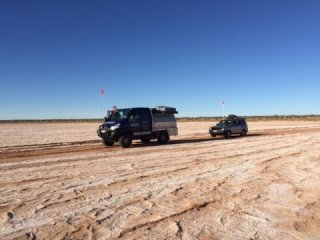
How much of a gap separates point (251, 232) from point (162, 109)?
16439 millimetres

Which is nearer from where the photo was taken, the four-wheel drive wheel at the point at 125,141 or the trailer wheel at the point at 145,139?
the four-wheel drive wheel at the point at 125,141

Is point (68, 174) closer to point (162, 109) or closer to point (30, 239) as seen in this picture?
point (30, 239)

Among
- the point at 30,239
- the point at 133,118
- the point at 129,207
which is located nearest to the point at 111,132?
the point at 133,118

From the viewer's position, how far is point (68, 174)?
10.4 metres

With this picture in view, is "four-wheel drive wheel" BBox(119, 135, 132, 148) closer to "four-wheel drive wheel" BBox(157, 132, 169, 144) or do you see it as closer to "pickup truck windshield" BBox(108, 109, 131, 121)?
"pickup truck windshield" BBox(108, 109, 131, 121)

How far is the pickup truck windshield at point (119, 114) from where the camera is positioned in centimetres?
1995

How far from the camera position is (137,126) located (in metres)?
20.2

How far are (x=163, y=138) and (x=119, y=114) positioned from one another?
10.3 ft

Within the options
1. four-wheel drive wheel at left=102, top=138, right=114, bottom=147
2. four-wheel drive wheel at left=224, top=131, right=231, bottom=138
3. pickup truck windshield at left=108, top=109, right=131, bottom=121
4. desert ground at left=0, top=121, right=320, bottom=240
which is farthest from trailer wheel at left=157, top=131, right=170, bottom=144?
desert ground at left=0, top=121, right=320, bottom=240

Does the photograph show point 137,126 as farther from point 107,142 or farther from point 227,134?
point 227,134

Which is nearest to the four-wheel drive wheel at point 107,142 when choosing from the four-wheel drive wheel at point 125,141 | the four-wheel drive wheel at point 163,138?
the four-wheel drive wheel at point 125,141

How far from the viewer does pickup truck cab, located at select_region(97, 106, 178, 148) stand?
63.7 ft

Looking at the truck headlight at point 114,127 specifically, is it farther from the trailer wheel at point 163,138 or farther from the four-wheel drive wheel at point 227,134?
the four-wheel drive wheel at point 227,134

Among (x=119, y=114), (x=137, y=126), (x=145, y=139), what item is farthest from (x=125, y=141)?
(x=145, y=139)
